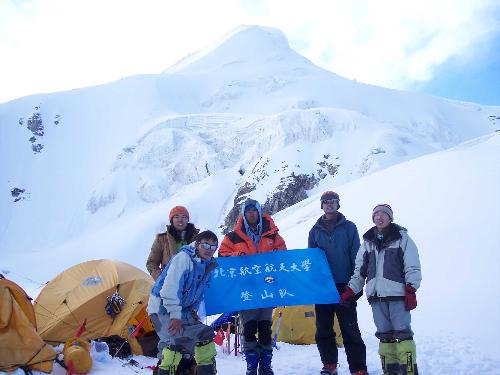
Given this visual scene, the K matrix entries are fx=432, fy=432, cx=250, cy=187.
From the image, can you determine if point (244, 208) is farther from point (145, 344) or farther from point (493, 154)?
point (493, 154)

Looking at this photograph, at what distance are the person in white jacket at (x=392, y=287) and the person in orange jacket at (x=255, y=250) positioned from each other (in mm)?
1183

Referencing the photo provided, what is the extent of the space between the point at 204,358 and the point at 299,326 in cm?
410

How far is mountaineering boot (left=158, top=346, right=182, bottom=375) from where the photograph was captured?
427 cm

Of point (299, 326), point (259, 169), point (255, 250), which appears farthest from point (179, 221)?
point (259, 169)

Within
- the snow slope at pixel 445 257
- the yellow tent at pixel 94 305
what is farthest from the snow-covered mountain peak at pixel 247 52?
the yellow tent at pixel 94 305

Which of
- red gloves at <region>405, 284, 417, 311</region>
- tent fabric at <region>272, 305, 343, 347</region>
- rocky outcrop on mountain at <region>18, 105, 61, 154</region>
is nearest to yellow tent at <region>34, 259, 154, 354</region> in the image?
tent fabric at <region>272, 305, 343, 347</region>

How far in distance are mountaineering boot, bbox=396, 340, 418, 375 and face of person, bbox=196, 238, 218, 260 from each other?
83.1 inches

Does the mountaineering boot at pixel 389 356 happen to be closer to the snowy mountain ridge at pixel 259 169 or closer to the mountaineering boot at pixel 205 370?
the snowy mountain ridge at pixel 259 169

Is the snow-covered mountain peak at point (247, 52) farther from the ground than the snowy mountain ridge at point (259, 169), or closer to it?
farther from the ground

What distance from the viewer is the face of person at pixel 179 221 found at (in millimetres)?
5562

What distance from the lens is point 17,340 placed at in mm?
5020

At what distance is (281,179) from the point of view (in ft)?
118

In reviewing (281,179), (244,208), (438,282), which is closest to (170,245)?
(244,208)

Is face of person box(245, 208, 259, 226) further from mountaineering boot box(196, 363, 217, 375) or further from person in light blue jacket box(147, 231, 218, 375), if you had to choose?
mountaineering boot box(196, 363, 217, 375)
